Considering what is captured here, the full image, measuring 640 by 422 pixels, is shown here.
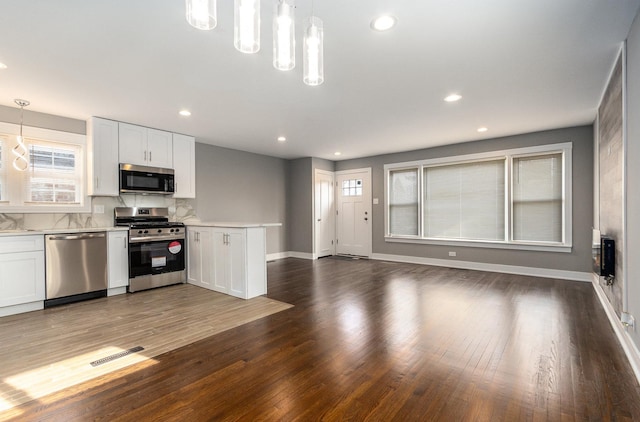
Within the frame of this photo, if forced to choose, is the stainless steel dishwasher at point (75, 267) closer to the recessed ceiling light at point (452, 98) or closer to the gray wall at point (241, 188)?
the gray wall at point (241, 188)

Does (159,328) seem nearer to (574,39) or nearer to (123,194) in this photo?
(123,194)

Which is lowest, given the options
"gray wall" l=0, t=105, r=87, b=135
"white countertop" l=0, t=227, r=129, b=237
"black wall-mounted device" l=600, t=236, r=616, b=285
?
"black wall-mounted device" l=600, t=236, r=616, b=285

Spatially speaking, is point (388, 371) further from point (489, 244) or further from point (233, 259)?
point (489, 244)

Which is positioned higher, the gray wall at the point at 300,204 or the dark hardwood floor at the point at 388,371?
the gray wall at the point at 300,204

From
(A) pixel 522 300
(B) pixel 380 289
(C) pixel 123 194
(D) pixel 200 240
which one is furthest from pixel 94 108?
(A) pixel 522 300

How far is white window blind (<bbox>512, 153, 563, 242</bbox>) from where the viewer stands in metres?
4.95

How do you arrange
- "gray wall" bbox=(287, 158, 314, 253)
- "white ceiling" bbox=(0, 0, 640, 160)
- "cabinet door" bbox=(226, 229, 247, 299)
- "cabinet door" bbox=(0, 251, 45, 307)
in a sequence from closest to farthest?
"white ceiling" bbox=(0, 0, 640, 160) < "cabinet door" bbox=(0, 251, 45, 307) < "cabinet door" bbox=(226, 229, 247, 299) < "gray wall" bbox=(287, 158, 314, 253)

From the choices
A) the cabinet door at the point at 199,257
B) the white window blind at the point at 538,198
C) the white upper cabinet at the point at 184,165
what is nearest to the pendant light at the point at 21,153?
the white upper cabinet at the point at 184,165

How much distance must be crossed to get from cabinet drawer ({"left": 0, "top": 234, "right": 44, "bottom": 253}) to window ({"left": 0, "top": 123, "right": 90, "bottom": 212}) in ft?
1.90

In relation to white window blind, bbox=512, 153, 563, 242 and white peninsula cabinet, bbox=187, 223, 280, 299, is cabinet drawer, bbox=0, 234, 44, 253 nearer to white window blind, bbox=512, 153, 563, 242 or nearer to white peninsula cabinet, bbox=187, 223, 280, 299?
white peninsula cabinet, bbox=187, 223, 280, 299

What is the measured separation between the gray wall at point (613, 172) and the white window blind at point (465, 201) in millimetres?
1779

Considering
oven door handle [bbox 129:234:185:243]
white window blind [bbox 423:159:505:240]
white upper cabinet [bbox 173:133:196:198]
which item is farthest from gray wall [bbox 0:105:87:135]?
white window blind [bbox 423:159:505:240]

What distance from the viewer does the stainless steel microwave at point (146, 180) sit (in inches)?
175

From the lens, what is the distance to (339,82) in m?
3.11
